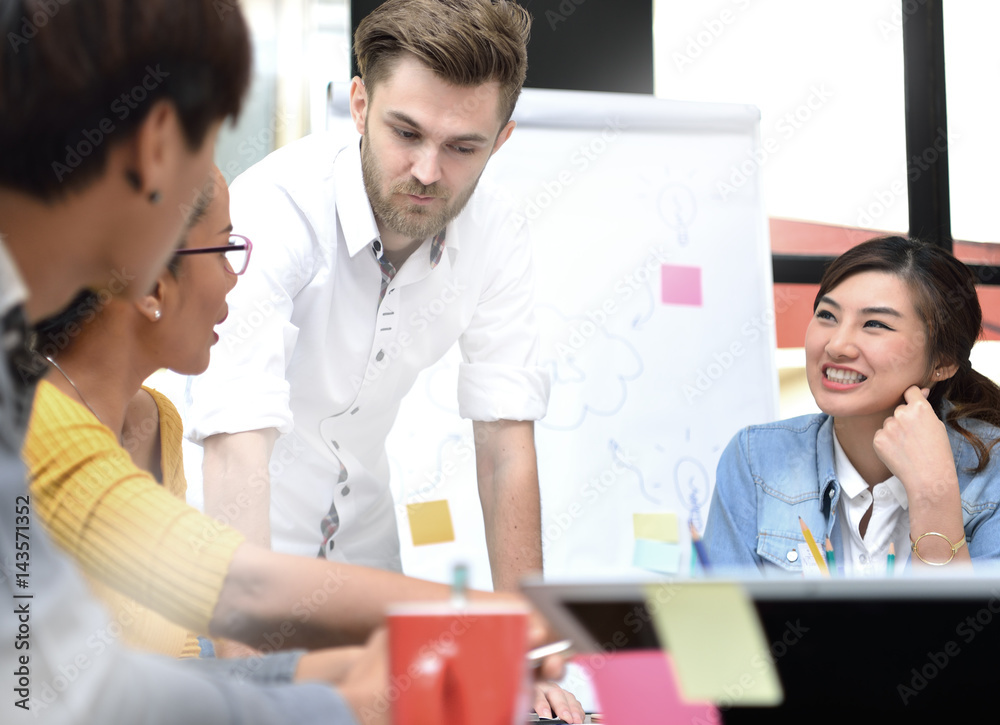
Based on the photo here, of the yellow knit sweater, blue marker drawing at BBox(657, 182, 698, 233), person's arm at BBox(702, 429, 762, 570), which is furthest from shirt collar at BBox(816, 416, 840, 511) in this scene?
the yellow knit sweater

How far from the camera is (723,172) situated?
7.52 ft

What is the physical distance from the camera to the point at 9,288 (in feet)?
1.56

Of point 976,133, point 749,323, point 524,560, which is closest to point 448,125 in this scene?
point 524,560

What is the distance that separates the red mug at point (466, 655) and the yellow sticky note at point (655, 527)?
1.67 m

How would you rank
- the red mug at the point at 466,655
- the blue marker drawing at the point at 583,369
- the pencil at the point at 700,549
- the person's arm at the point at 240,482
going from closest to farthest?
the red mug at the point at 466,655
the pencil at the point at 700,549
the person's arm at the point at 240,482
the blue marker drawing at the point at 583,369

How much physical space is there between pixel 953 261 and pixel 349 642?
5.02 feet

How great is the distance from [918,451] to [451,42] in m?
1.09

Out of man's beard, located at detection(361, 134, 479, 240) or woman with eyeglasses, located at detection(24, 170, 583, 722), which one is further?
man's beard, located at detection(361, 134, 479, 240)

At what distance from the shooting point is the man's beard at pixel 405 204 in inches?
60.9

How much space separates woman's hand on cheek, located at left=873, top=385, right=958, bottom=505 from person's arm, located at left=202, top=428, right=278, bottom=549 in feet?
3.64

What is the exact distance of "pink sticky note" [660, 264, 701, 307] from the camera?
2.22 metres

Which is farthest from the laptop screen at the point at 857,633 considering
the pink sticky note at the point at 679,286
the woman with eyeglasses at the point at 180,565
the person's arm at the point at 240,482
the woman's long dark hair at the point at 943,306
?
the pink sticky note at the point at 679,286

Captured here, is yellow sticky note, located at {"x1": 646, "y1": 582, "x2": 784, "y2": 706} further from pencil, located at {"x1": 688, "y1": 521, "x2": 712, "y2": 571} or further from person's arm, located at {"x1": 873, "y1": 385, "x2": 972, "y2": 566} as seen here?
person's arm, located at {"x1": 873, "y1": 385, "x2": 972, "y2": 566}

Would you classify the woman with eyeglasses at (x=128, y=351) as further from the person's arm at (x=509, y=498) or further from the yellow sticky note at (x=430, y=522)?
the yellow sticky note at (x=430, y=522)
